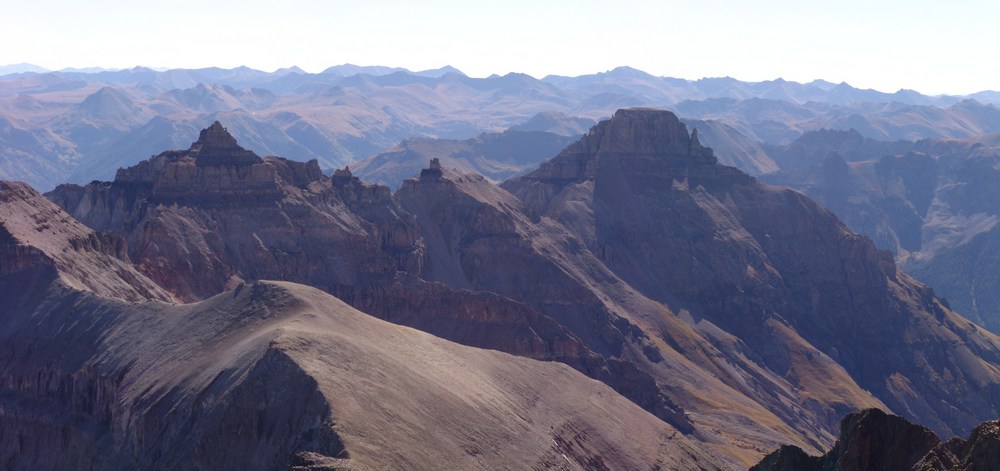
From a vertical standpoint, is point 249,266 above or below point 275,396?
below

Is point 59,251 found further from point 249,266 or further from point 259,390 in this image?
point 259,390

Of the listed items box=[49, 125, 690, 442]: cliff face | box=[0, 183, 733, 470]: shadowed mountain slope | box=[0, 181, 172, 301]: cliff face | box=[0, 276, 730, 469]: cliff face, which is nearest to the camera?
box=[0, 276, 730, 469]: cliff face

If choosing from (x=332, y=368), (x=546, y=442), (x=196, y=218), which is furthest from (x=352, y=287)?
(x=332, y=368)

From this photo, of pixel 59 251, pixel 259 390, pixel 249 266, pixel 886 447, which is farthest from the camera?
pixel 249 266

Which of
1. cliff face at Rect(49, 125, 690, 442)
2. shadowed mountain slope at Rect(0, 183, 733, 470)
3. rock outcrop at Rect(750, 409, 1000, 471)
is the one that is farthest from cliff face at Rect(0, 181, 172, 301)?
rock outcrop at Rect(750, 409, 1000, 471)

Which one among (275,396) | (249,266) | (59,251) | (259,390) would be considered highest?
(59,251)

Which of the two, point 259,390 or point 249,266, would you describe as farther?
point 249,266

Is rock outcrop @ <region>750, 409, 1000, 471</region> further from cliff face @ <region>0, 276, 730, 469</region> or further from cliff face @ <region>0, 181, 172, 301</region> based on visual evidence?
cliff face @ <region>0, 181, 172, 301</region>

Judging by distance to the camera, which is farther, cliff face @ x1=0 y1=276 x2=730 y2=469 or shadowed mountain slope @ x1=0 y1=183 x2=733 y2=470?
shadowed mountain slope @ x1=0 y1=183 x2=733 y2=470

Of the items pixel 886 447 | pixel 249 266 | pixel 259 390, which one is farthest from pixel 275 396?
pixel 249 266

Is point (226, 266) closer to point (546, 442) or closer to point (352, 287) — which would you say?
point (352, 287)

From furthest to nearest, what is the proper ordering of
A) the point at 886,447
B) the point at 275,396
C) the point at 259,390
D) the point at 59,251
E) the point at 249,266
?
the point at 249,266, the point at 59,251, the point at 259,390, the point at 275,396, the point at 886,447
